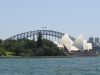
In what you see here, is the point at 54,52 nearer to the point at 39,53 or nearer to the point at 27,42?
the point at 39,53

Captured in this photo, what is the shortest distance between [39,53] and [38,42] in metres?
8.79

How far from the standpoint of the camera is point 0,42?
577 feet

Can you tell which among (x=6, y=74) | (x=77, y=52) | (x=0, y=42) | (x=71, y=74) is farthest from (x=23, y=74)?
(x=77, y=52)

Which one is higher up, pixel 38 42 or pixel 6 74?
pixel 38 42

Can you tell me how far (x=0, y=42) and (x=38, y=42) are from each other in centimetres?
2204

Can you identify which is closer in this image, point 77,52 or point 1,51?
point 1,51

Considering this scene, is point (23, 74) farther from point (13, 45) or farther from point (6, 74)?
point (13, 45)

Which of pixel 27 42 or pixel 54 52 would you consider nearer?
pixel 54 52

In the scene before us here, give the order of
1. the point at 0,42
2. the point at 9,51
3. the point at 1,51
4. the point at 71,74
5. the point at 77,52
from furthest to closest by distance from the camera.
→ the point at 77,52 < the point at 0,42 < the point at 9,51 < the point at 1,51 < the point at 71,74

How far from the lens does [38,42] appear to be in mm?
159750

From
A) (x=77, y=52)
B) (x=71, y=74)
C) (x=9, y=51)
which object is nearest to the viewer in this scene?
(x=71, y=74)

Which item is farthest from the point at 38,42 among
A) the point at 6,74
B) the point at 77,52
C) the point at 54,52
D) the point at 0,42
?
the point at 6,74

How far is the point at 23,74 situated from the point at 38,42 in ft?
368

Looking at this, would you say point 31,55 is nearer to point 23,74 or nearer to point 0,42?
point 0,42
